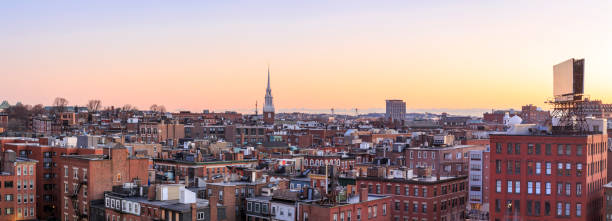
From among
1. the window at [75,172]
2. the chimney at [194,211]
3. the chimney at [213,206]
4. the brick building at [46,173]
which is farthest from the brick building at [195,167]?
the chimney at [194,211]

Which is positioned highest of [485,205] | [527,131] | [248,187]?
[527,131]

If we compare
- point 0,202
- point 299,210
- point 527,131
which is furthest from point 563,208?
point 0,202

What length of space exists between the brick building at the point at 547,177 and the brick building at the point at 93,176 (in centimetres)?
4976

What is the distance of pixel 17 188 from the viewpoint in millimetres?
98812

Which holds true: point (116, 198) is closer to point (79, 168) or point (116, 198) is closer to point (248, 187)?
point (79, 168)

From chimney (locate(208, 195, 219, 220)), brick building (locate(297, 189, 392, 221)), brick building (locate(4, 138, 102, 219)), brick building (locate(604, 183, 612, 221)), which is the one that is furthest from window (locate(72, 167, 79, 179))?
brick building (locate(604, 183, 612, 221))

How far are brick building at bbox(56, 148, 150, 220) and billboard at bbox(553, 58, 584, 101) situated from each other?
6072 cm

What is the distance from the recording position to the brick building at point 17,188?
97500 millimetres

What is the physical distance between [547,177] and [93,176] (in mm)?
59816

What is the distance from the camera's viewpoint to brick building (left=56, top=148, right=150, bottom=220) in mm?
87562

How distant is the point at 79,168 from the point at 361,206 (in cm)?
4027

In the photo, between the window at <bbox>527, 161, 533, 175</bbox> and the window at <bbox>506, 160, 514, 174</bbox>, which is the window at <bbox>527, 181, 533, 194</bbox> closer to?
the window at <bbox>527, 161, 533, 175</bbox>

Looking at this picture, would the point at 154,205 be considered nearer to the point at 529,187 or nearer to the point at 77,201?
the point at 77,201

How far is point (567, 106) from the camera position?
88375mm
